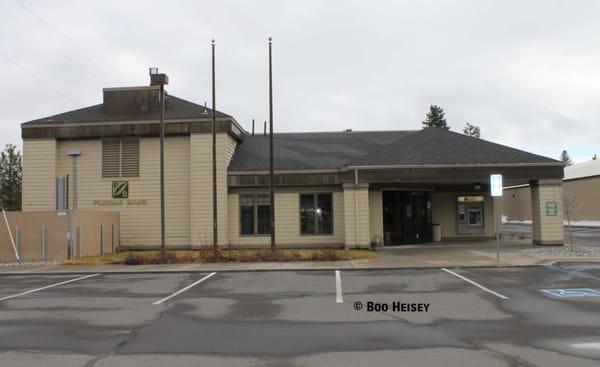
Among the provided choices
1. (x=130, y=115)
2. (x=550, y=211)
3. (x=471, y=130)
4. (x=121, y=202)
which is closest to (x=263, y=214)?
(x=121, y=202)

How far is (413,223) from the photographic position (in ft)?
85.9

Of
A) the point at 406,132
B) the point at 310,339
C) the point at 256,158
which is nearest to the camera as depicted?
the point at 310,339

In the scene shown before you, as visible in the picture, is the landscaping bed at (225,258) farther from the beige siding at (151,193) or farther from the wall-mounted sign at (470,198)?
the wall-mounted sign at (470,198)

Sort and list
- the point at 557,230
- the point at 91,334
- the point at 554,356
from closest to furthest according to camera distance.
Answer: the point at 554,356 < the point at 91,334 < the point at 557,230

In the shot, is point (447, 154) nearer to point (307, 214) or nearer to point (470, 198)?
point (470, 198)

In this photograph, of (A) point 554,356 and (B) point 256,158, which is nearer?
(A) point 554,356

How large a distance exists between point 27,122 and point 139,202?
671cm

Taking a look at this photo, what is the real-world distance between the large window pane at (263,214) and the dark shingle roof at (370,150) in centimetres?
154

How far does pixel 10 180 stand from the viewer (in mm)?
46469

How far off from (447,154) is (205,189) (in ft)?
36.3

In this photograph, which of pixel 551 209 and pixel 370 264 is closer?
pixel 370 264

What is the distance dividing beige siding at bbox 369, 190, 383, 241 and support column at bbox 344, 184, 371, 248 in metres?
1.88

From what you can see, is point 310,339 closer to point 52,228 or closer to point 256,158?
point 52,228

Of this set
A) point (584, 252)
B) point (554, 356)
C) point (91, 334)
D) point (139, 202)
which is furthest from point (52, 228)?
point (584, 252)
